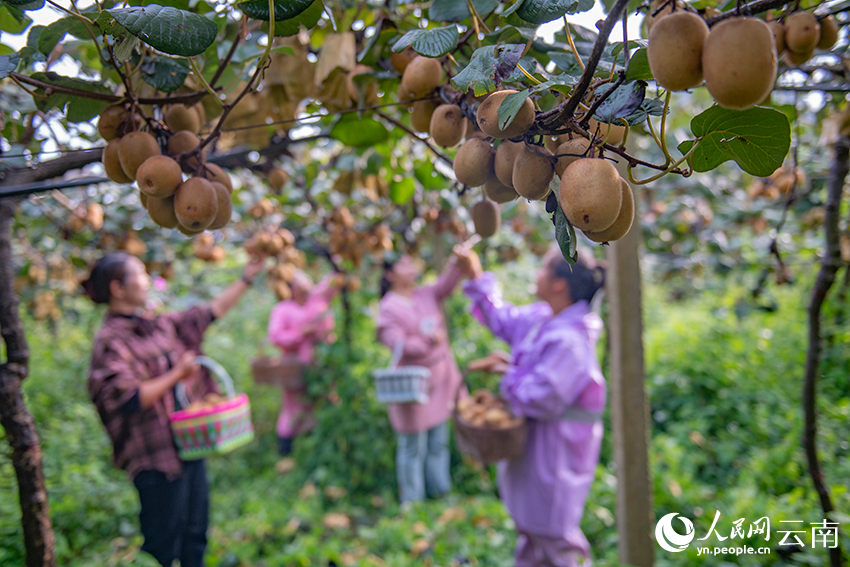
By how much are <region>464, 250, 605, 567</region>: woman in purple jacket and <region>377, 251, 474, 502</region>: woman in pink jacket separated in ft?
3.45

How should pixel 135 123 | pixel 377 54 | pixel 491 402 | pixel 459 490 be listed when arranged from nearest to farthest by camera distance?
1. pixel 135 123
2. pixel 377 54
3. pixel 491 402
4. pixel 459 490

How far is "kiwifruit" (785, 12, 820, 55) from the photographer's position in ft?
2.52

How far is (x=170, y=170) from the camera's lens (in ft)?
2.75

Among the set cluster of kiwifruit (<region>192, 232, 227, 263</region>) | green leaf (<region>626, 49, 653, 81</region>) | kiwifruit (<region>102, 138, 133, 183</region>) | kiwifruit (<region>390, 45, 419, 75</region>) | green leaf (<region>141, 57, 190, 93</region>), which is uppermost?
kiwifruit (<region>390, 45, 419, 75</region>)

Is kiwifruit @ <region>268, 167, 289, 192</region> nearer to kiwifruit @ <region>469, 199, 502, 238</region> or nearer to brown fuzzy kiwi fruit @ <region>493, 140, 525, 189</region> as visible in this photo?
kiwifruit @ <region>469, 199, 502, 238</region>

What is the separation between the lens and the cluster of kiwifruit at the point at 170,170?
0.84 metres

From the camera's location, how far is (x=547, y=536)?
203cm

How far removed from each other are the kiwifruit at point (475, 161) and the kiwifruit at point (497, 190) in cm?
2

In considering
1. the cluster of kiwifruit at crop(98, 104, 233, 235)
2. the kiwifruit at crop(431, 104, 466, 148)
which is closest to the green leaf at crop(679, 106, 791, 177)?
the kiwifruit at crop(431, 104, 466, 148)

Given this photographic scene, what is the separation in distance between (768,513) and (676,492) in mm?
627

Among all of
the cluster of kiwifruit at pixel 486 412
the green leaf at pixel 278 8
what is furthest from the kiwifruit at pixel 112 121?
the cluster of kiwifruit at pixel 486 412

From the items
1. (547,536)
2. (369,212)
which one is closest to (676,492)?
(547,536)

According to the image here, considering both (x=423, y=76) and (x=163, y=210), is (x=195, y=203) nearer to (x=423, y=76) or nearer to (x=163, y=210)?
(x=163, y=210)

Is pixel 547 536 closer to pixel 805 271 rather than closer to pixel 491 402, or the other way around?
pixel 491 402
